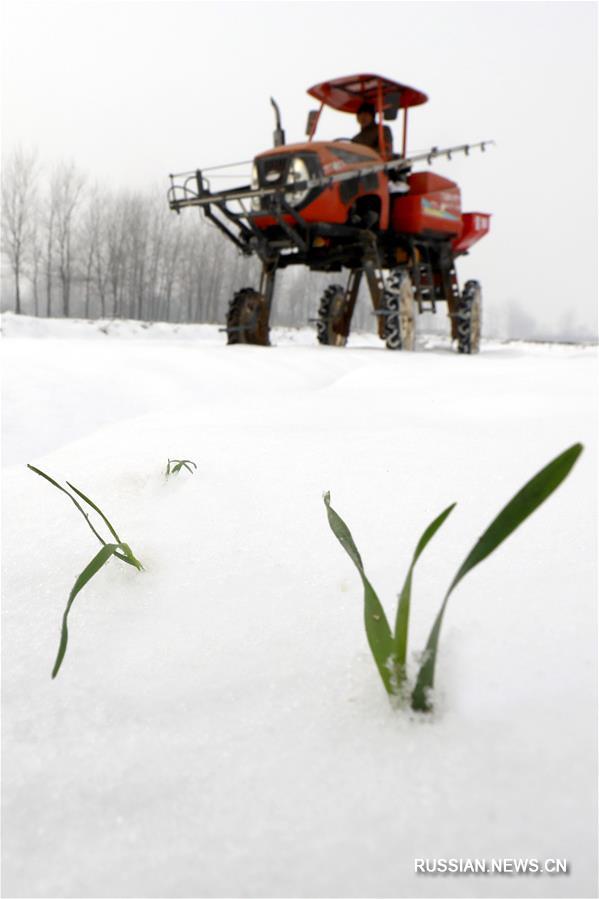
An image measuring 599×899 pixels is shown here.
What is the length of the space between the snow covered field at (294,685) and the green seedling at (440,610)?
22mm

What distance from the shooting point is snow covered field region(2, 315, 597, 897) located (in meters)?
0.33

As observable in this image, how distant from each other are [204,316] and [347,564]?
129 feet

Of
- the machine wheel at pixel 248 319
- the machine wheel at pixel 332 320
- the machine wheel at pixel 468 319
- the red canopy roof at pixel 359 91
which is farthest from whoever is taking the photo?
the machine wheel at pixel 468 319

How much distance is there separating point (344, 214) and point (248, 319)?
4.06 ft

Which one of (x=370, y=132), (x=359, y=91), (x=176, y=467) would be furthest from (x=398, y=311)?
(x=176, y=467)

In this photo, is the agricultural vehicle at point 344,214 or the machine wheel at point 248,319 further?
the machine wheel at point 248,319

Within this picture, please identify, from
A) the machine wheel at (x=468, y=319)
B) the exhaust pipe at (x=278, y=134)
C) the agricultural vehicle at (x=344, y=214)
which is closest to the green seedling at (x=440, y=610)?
the agricultural vehicle at (x=344, y=214)

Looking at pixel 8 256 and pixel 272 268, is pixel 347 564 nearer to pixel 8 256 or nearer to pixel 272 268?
pixel 272 268

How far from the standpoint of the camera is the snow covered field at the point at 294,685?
13.0 inches

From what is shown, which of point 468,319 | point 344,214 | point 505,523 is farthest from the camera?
point 468,319

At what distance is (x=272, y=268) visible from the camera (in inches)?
218

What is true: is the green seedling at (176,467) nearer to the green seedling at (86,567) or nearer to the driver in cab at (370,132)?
the green seedling at (86,567)

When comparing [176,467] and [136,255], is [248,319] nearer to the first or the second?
[176,467]

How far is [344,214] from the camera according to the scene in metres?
5.15
